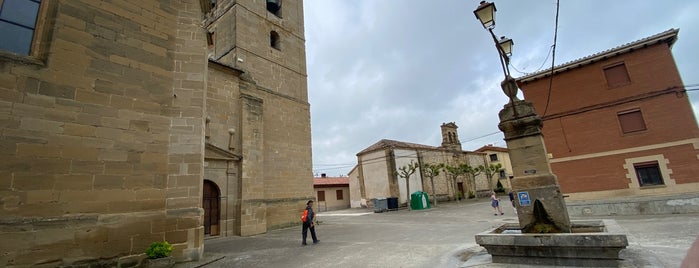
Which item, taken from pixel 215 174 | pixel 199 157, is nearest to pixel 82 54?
pixel 199 157

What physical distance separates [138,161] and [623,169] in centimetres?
1668

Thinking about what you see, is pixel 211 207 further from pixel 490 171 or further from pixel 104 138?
pixel 490 171

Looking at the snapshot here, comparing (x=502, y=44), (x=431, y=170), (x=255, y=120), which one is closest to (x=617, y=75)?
(x=502, y=44)

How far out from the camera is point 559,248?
3.76 meters

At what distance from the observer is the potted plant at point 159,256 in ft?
18.6

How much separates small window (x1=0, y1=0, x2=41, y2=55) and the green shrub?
4.36 m

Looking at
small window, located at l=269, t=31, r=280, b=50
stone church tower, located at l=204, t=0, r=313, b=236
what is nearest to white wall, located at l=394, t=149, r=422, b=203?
stone church tower, located at l=204, t=0, r=313, b=236

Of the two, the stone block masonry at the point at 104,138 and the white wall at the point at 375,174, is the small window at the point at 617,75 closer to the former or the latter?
the stone block masonry at the point at 104,138

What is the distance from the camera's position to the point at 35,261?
15.7 ft

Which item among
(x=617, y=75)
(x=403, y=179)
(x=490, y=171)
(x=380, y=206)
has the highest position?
(x=617, y=75)

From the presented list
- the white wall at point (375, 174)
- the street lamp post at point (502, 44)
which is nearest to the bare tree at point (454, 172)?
the white wall at point (375, 174)

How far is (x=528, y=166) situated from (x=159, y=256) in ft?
23.3

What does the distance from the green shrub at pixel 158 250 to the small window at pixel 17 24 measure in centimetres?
436

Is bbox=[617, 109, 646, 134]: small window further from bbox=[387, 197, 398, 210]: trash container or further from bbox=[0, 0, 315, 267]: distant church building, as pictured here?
bbox=[0, 0, 315, 267]: distant church building
